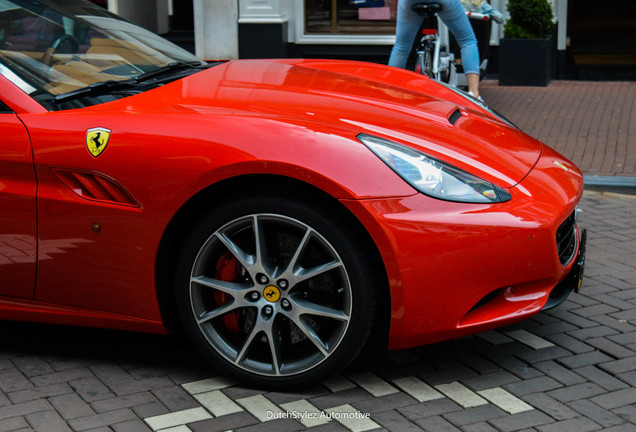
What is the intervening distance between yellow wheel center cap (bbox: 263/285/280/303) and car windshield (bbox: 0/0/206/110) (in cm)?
Answer: 107

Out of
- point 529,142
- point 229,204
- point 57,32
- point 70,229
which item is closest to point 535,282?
point 529,142

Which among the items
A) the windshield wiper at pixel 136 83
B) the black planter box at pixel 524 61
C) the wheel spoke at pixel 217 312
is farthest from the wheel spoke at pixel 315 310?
the black planter box at pixel 524 61

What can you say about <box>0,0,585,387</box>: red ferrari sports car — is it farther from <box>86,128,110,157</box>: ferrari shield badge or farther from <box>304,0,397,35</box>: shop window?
<box>304,0,397,35</box>: shop window

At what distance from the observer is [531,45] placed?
12070mm

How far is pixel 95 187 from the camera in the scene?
3.49m

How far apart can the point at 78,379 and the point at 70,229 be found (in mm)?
610

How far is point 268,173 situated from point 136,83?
1.05m

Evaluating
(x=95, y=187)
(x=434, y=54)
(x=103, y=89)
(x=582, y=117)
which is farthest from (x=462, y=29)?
(x=95, y=187)

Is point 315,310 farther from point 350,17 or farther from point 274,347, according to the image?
point 350,17

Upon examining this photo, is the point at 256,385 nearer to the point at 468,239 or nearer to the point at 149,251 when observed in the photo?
the point at 149,251

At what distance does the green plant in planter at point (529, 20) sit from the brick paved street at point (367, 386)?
8191mm

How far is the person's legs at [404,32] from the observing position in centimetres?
844

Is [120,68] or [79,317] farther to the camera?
[120,68]

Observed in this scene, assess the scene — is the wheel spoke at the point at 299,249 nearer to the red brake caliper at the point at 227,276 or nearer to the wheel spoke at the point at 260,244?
the wheel spoke at the point at 260,244
